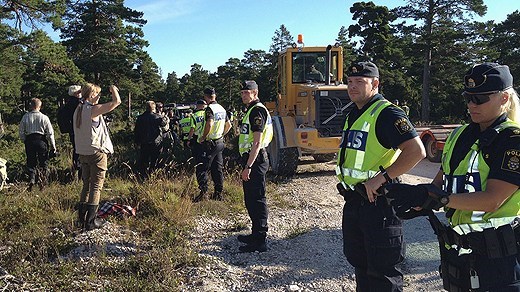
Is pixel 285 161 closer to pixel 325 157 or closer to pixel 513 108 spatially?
pixel 325 157

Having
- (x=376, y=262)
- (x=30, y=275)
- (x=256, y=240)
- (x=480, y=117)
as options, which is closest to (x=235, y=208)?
(x=256, y=240)

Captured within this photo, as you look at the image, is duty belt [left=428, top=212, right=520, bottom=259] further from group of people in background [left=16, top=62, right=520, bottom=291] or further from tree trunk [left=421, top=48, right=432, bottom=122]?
tree trunk [left=421, top=48, right=432, bottom=122]

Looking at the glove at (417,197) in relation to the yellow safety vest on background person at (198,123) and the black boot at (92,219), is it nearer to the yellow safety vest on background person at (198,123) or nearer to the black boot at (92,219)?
the black boot at (92,219)

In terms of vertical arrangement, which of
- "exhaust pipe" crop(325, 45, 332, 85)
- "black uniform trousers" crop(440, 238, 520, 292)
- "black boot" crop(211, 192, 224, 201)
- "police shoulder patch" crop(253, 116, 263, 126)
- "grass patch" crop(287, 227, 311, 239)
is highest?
"exhaust pipe" crop(325, 45, 332, 85)

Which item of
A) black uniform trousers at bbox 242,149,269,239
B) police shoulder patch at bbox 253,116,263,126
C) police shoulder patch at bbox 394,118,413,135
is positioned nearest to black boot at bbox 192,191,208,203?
black uniform trousers at bbox 242,149,269,239

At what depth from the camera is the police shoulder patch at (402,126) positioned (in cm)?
253

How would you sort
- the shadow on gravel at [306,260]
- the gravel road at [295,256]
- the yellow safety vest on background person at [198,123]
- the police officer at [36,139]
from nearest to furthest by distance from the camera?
the gravel road at [295,256]
the shadow on gravel at [306,260]
the yellow safety vest on background person at [198,123]
the police officer at [36,139]

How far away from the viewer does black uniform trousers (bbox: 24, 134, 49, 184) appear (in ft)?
23.2

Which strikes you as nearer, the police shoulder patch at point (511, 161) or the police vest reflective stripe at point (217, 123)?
the police shoulder patch at point (511, 161)

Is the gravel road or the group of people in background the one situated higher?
the group of people in background

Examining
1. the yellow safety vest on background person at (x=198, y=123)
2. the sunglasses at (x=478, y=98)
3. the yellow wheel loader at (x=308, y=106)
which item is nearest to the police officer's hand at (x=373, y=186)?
the sunglasses at (x=478, y=98)

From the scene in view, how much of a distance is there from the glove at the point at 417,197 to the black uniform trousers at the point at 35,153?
677 centimetres

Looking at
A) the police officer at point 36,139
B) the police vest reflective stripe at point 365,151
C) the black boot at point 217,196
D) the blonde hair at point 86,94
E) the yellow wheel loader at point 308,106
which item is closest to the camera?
the police vest reflective stripe at point 365,151

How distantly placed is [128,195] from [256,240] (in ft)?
8.08
